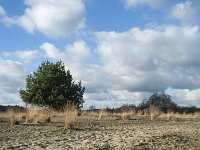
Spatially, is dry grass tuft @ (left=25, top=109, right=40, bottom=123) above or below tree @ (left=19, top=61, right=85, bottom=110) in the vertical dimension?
below

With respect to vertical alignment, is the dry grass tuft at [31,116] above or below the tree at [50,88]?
below

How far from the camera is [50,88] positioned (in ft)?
130

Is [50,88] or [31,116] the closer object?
[31,116]

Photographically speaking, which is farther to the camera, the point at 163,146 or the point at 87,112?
the point at 87,112

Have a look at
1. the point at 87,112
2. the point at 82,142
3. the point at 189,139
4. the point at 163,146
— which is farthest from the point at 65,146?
the point at 87,112

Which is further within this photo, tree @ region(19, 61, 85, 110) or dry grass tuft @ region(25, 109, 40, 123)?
tree @ region(19, 61, 85, 110)

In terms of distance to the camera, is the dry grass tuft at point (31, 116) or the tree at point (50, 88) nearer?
the dry grass tuft at point (31, 116)

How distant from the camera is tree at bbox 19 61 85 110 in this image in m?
39.0

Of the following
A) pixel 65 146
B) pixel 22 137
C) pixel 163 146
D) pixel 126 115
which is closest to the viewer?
pixel 65 146

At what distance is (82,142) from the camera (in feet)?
46.9

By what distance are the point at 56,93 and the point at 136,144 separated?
25.4m

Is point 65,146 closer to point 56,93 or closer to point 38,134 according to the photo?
point 38,134

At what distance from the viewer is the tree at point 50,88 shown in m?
39.0

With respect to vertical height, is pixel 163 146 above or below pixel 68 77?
below
